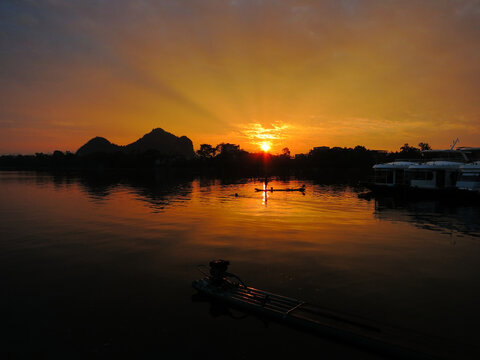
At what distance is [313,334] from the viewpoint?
10.5m

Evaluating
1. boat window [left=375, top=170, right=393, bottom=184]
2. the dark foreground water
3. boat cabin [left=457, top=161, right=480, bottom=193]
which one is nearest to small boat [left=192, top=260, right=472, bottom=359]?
the dark foreground water

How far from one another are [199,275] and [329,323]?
7776 millimetres

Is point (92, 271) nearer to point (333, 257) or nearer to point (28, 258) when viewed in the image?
point (28, 258)

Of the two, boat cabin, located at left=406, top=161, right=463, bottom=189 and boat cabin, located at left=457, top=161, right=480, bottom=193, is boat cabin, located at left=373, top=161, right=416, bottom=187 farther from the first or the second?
boat cabin, located at left=457, top=161, right=480, bottom=193

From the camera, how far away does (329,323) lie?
1072 cm

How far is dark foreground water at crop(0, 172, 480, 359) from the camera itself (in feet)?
35.0

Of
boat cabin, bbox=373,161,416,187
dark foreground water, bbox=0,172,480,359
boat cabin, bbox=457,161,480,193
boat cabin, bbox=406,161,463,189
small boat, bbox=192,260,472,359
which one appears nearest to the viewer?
small boat, bbox=192,260,472,359

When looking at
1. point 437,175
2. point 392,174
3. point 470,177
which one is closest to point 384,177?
point 392,174

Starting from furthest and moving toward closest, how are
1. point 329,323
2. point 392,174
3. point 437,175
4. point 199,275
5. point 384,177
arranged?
point 384,177, point 392,174, point 437,175, point 199,275, point 329,323

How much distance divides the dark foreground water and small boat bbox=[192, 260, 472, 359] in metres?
0.44

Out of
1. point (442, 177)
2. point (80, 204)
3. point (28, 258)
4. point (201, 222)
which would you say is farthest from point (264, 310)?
point (442, 177)

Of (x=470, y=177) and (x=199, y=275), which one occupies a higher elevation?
(x=470, y=177)

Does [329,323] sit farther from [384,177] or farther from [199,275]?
[384,177]

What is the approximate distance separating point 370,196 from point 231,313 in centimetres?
5180
